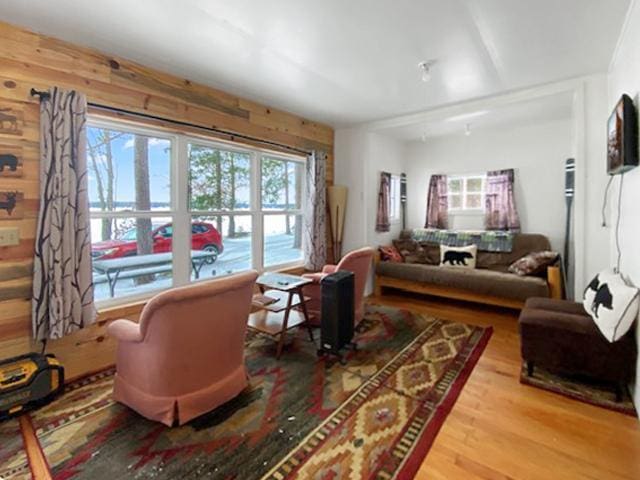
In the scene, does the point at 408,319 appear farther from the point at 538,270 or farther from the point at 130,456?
the point at 130,456

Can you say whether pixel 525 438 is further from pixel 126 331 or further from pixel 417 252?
pixel 417 252

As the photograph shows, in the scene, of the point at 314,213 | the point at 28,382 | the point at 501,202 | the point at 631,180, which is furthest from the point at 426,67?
the point at 28,382

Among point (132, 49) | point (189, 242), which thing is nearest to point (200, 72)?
point (132, 49)

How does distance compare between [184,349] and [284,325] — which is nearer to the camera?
[184,349]

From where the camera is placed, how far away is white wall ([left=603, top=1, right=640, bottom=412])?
74.9 inches

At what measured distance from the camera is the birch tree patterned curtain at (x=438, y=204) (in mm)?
5055

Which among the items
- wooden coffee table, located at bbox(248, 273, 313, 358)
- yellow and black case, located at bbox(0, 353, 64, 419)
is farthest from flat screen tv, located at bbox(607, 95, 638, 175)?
yellow and black case, located at bbox(0, 353, 64, 419)

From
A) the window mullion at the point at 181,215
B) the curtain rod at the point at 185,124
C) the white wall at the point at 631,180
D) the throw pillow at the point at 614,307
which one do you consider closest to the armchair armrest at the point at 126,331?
the window mullion at the point at 181,215

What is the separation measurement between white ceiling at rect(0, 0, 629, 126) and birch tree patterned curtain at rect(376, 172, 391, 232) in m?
1.67

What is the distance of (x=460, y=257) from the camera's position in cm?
437

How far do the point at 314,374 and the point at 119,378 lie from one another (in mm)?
1264

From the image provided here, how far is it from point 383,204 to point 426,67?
226cm

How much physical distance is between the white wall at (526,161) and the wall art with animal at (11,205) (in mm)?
4919

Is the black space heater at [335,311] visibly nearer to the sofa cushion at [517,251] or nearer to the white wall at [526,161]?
the sofa cushion at [517,251]
